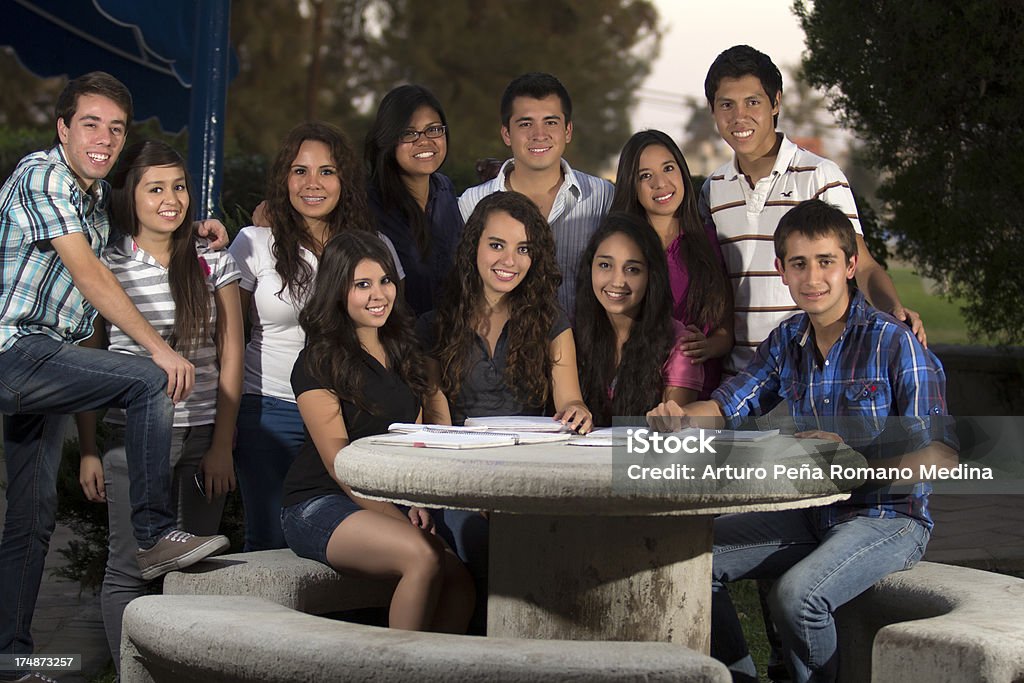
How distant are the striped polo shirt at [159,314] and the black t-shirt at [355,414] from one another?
34cm

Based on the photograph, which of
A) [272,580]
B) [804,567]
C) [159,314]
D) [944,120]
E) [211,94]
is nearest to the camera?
[804,567]

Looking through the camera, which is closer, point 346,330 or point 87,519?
point 346,330

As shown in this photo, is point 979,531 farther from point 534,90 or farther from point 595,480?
point 595,480

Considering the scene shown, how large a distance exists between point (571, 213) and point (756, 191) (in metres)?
0.69

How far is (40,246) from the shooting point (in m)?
4.05

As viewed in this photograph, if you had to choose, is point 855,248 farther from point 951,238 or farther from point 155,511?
point 951,238

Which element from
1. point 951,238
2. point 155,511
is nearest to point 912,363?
point 155,511

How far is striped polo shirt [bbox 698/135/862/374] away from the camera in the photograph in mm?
4504

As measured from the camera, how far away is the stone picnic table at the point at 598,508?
308 centimetres

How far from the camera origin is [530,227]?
432cm

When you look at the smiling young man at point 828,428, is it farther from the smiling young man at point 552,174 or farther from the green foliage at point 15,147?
the green foliage at point 15,147

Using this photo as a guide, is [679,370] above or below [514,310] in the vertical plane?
below

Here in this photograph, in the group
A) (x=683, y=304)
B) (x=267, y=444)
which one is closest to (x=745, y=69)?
(x=683, y=304)

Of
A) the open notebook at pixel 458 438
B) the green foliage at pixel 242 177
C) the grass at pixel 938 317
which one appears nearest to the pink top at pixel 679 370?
the open notebook at pixel 458 438
